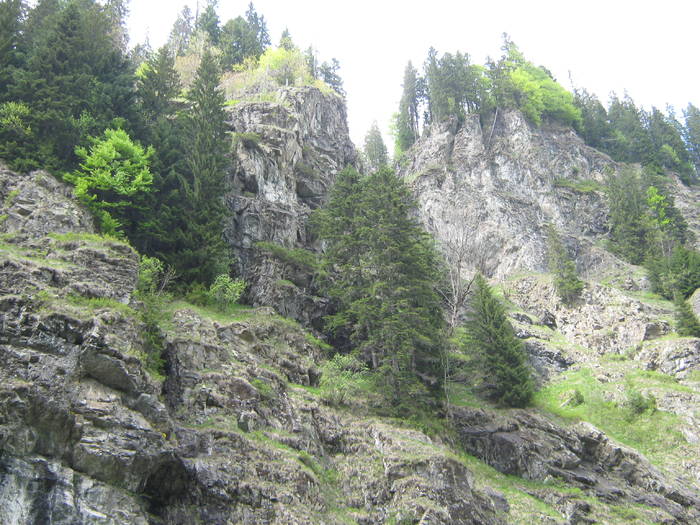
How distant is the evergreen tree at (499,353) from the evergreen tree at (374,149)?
4200 centimetres

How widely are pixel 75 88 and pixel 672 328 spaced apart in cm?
4495

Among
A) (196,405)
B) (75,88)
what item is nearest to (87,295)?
(196,405)

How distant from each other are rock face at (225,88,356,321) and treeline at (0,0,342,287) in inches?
95.2

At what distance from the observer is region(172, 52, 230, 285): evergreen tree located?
1038 inches

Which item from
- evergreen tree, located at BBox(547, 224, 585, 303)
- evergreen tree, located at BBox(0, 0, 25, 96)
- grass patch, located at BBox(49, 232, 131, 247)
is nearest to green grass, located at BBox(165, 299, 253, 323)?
grass patch, located at BBox(49, 232, 131, 247)

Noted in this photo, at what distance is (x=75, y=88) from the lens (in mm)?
28094

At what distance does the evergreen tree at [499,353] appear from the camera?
2739 cm

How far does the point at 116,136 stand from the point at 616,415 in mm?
33981

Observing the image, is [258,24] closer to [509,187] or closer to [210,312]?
[509,187]

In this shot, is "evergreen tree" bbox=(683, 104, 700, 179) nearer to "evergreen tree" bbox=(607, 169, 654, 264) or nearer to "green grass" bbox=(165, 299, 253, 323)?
"evergreen tree" bbox=(607, 169, 654, 264)

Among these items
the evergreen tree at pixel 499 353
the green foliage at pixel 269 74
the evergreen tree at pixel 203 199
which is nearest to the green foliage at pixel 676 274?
the evergreen tree at pixel 499 353

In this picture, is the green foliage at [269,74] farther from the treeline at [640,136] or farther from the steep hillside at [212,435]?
the treeline at [640,136]

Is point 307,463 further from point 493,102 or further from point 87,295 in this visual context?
point 493,102

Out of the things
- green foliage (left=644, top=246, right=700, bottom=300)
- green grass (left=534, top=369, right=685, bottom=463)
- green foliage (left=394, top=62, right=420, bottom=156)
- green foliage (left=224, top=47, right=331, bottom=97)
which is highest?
green foliage (left=394, top=62, right=420, bottom=156)
